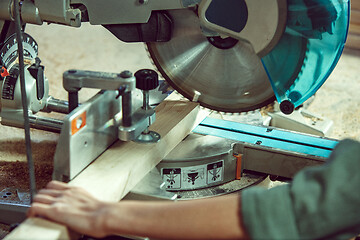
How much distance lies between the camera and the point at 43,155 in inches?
107

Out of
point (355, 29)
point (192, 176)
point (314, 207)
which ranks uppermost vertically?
point (314, 207)

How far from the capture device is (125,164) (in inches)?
65.1

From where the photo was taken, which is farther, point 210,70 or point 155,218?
point 210,70

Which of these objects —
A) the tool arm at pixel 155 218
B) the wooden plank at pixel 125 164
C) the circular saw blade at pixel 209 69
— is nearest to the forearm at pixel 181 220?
the tool arm at pixel 155 218

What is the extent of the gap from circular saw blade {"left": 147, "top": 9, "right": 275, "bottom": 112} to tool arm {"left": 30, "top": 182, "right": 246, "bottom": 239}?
0.86 metres

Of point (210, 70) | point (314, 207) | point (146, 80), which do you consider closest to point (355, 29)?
point (210, 70)

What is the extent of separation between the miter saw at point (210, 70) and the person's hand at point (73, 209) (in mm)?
175

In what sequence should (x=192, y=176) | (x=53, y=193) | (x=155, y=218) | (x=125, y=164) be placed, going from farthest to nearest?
(x=192, y=176)
(x=125, y=164)
(x=53, y=193)
(x=155, y=218)

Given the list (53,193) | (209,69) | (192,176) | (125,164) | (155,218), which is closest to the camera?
(155,218)

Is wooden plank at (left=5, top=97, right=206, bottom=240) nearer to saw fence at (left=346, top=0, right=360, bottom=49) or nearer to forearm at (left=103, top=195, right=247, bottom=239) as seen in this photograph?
forearm at (left=103, top=195, right=247, bottom=239)

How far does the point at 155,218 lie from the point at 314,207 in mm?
356

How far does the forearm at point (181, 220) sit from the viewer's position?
1217 mm

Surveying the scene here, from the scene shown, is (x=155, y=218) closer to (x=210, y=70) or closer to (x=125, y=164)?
(x=125, y=164)

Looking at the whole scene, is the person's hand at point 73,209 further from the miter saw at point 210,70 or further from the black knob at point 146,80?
the black knob at point 146,80
